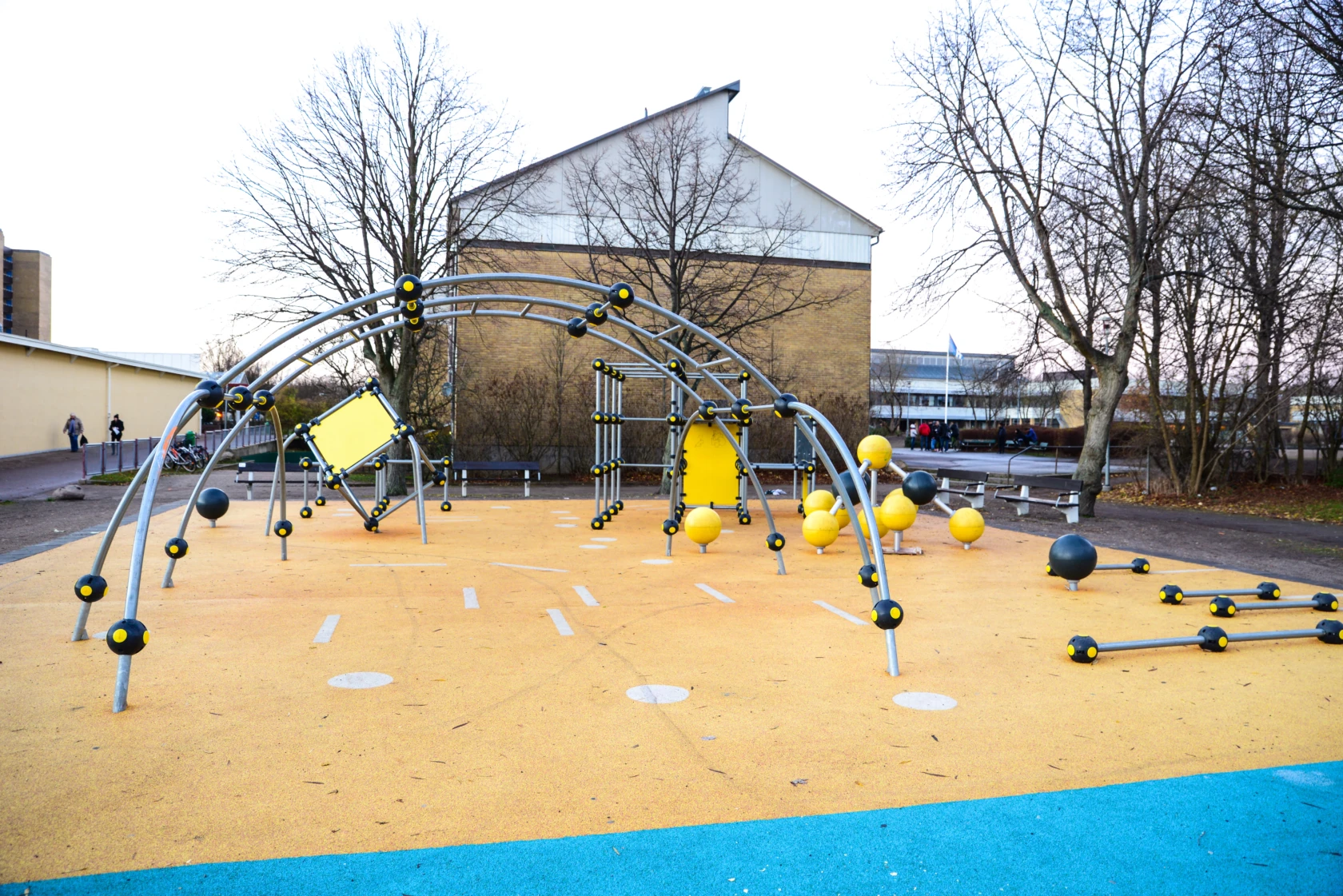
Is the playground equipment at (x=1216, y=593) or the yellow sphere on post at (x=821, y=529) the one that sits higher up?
the yellow sphere on post at (x=821, y=529)

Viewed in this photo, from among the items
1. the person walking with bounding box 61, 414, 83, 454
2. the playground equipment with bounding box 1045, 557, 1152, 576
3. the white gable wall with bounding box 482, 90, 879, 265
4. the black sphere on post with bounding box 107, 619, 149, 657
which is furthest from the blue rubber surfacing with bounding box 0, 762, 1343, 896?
the person walking with bounding box 61, 414, 83, 454

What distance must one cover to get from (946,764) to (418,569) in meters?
5.95

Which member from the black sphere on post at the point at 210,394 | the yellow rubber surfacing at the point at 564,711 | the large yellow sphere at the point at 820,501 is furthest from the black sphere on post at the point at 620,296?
the large yellow sphere at the point at 820,501

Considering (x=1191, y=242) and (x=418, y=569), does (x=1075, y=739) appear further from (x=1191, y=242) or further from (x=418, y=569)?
(x=1191, y=242)

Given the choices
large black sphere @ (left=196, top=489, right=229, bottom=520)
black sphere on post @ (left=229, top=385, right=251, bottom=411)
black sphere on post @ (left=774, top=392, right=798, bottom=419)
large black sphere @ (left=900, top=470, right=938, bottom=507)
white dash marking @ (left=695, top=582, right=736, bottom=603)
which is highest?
black sphere on post @ (left=229, top=385, right=251, bottom=411)

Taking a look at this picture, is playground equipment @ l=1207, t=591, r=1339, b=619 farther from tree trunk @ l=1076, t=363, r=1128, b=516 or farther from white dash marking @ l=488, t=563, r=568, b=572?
tree trunk @ l=1076, t=363, r=1128, b=516

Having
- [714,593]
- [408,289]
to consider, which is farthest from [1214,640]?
[408,289]

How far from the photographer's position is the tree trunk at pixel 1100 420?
15.3 metres

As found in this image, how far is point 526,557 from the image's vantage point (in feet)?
29.8

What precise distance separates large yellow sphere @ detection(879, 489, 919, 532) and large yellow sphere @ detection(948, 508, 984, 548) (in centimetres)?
101

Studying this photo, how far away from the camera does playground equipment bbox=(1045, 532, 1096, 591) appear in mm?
7336

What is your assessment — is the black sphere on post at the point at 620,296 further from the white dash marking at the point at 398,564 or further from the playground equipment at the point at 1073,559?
the playground equipment at the point at 1073,559

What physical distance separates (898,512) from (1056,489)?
6710mm

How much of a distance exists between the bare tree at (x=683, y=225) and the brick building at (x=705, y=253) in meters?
0.09
